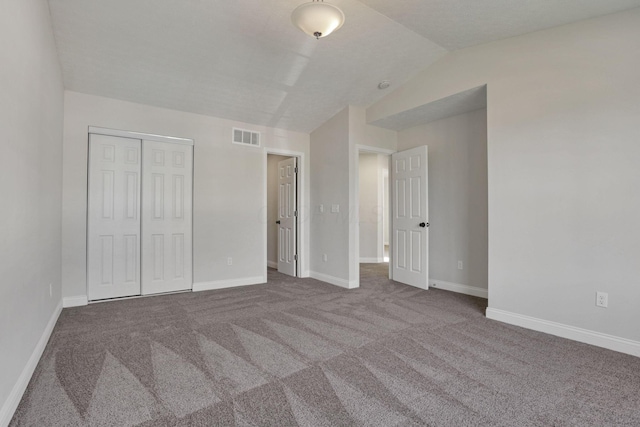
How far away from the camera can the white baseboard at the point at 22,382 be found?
5.18ft

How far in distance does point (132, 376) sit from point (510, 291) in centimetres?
334

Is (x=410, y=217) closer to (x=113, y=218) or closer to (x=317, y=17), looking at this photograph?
(x=317, y=17)

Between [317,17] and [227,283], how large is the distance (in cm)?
357

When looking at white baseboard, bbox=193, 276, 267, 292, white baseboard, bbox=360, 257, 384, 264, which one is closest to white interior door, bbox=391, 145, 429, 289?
white baseboard, bbox=360, 257, 384, 264

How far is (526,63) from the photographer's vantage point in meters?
3.07

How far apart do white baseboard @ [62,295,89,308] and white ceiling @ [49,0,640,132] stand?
7.79 feet

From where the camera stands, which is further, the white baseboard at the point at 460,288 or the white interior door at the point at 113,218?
the white baseboard at the point at 460,288

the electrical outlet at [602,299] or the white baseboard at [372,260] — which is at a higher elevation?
the electrical outlet at [602,299]

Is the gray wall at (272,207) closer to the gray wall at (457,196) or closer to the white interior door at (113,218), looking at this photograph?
the white interior door at (113,218)

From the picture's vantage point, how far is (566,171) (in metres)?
2.83

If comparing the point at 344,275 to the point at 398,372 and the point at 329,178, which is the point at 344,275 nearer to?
the point at 329,178

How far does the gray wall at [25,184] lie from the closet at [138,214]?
846mm

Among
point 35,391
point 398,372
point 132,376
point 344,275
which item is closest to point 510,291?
point 398,372

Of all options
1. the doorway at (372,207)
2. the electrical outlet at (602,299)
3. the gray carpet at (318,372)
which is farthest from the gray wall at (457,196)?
the doorway at (372,207)
